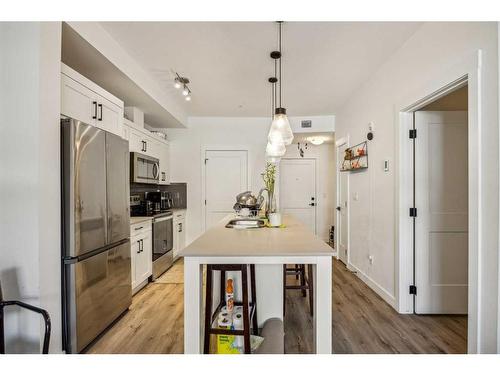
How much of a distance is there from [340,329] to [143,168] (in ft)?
9.98

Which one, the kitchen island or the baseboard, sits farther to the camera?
the baseboard

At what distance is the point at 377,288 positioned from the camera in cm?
294

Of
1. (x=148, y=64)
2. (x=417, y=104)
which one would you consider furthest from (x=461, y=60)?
(x=148, y=64)

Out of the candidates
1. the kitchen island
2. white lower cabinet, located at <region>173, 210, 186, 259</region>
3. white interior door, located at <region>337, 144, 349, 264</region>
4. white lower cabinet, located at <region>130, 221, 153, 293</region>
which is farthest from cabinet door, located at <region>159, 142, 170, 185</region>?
the kitchen island

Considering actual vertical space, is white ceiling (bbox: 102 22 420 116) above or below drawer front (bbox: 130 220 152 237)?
above

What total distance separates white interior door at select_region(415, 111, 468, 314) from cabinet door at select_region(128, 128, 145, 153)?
3204mm

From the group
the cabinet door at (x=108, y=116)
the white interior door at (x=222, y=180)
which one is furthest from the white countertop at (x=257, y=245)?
the white interior door at (x=222, y=180)

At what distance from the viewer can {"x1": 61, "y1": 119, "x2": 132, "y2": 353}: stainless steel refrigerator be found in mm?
1724

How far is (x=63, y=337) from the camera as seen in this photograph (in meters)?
1.72

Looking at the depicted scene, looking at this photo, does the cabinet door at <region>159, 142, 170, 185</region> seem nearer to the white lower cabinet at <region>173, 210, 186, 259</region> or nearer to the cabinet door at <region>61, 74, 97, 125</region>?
the white lower cabinet at <region>173, 210, 186, 259</region>

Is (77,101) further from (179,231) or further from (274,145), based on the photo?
(179,231)

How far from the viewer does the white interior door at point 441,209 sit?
242 cm

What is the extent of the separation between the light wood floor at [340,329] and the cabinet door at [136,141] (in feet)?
5.94
